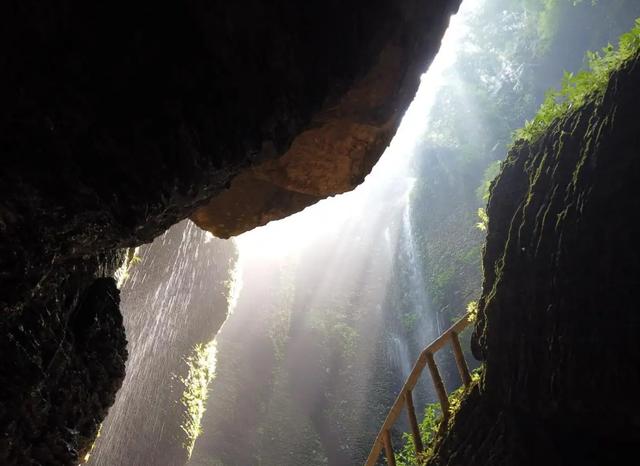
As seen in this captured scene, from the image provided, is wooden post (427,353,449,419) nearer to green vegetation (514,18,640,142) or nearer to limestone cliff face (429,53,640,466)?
limestone cliff face (429,53,640,466)

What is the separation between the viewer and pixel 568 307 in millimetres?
3812

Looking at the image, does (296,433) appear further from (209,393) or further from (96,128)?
(96,128)

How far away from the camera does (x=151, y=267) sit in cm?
792

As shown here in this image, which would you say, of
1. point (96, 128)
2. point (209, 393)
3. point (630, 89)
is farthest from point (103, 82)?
point (209, 393)

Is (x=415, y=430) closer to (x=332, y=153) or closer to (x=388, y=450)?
(x=388, y=450)

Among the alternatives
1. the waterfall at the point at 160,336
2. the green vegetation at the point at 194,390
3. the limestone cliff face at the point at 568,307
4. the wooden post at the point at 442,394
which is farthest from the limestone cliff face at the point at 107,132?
the green vegetation at the point at 194,390

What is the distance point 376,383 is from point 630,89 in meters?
17.2

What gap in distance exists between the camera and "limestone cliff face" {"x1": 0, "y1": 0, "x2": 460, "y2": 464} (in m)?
1.90

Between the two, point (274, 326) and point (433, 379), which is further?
point (274, 326)

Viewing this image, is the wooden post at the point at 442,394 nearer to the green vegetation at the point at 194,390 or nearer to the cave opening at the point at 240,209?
the cave opening at the point at 240,209

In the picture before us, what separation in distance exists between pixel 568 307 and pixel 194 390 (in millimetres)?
9699

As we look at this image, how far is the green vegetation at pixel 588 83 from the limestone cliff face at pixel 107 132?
236 centimetres

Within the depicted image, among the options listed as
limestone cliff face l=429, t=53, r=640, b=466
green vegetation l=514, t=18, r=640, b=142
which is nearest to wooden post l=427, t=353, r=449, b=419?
limestone cliff face l=429, t=53, r=640, b=466

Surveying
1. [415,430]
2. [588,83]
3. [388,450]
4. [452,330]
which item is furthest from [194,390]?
[588,83]
